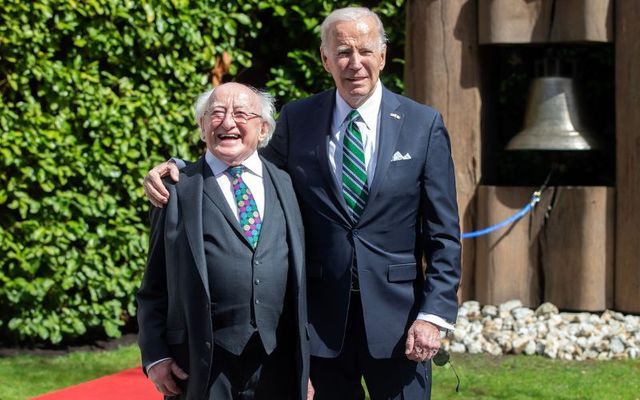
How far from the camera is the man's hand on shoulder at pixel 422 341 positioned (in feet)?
11.1

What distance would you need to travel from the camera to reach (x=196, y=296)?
320 centimetres

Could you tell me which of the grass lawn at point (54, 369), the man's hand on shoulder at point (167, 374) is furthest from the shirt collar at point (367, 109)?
the grass lawn at point (54, 369)

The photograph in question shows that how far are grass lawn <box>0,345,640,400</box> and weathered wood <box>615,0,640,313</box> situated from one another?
71 centimetres

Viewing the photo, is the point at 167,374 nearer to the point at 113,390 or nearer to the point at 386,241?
the point at 386,241

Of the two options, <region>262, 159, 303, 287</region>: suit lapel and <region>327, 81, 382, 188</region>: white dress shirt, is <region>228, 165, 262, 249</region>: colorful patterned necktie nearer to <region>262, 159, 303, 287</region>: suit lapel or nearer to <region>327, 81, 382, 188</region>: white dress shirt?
<region>262, 159, 303, 287</region>: suit lapel

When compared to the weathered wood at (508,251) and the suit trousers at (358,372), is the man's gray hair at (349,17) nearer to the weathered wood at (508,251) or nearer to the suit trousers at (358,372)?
the suit trousers at (358,372)

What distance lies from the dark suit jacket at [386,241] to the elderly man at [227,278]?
156 millimetres

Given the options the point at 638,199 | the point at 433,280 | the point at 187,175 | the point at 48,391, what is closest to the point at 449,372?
the point at 638,199

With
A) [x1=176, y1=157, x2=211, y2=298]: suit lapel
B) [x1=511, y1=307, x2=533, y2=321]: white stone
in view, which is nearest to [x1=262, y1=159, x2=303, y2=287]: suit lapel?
[x1=176, y1=157, x2=211, y2=298]: suit lapel

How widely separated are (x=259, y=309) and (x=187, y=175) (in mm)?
494

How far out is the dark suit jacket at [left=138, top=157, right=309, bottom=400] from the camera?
3.19 m

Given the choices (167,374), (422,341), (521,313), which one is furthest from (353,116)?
(521,313)

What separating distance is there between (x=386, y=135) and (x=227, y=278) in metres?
0.74

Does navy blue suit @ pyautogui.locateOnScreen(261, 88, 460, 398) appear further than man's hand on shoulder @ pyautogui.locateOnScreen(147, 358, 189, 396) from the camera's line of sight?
Yes
